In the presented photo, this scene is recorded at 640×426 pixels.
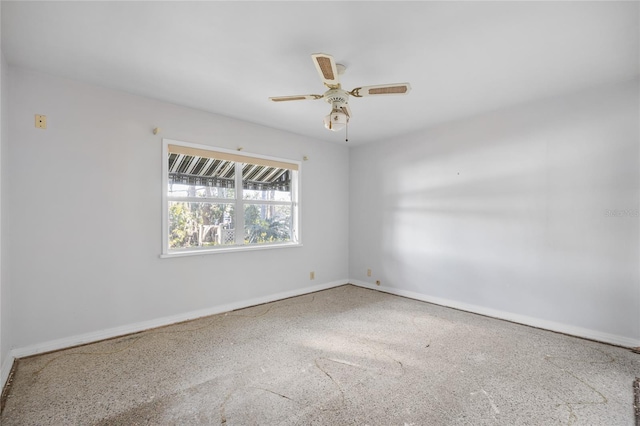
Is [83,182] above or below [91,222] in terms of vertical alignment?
above

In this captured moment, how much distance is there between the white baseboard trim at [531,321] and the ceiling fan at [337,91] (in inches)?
113

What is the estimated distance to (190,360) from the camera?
2475 millimetres

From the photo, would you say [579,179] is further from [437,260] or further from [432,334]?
[432,334]

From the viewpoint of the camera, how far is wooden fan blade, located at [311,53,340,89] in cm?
186

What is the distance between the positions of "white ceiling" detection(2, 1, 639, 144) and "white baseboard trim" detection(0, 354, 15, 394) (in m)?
2.39

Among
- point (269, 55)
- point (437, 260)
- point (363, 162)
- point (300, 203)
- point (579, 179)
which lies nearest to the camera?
point (269, 55)

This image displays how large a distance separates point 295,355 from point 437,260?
8.18 ft

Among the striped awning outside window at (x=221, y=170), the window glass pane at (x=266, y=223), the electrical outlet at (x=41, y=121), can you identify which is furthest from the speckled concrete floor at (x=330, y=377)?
the electrical outlet at (x=41, y=121)

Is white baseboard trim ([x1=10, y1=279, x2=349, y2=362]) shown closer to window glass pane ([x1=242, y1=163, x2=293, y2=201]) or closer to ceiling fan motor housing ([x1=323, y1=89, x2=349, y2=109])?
window glass pane ([x1=242, y1=163, x2=293, y2=201])

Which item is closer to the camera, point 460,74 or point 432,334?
point 460,74

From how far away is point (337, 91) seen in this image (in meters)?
2.48

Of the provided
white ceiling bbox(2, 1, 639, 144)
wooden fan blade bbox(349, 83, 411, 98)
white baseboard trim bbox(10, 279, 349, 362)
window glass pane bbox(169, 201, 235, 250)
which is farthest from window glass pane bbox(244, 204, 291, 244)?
wooden fan blade bbox(349, 83, 411, 98)

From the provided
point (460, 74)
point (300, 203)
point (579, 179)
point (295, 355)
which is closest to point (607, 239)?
point (579, 179)

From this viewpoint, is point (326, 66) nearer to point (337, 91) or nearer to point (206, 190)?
point (337, 91)
